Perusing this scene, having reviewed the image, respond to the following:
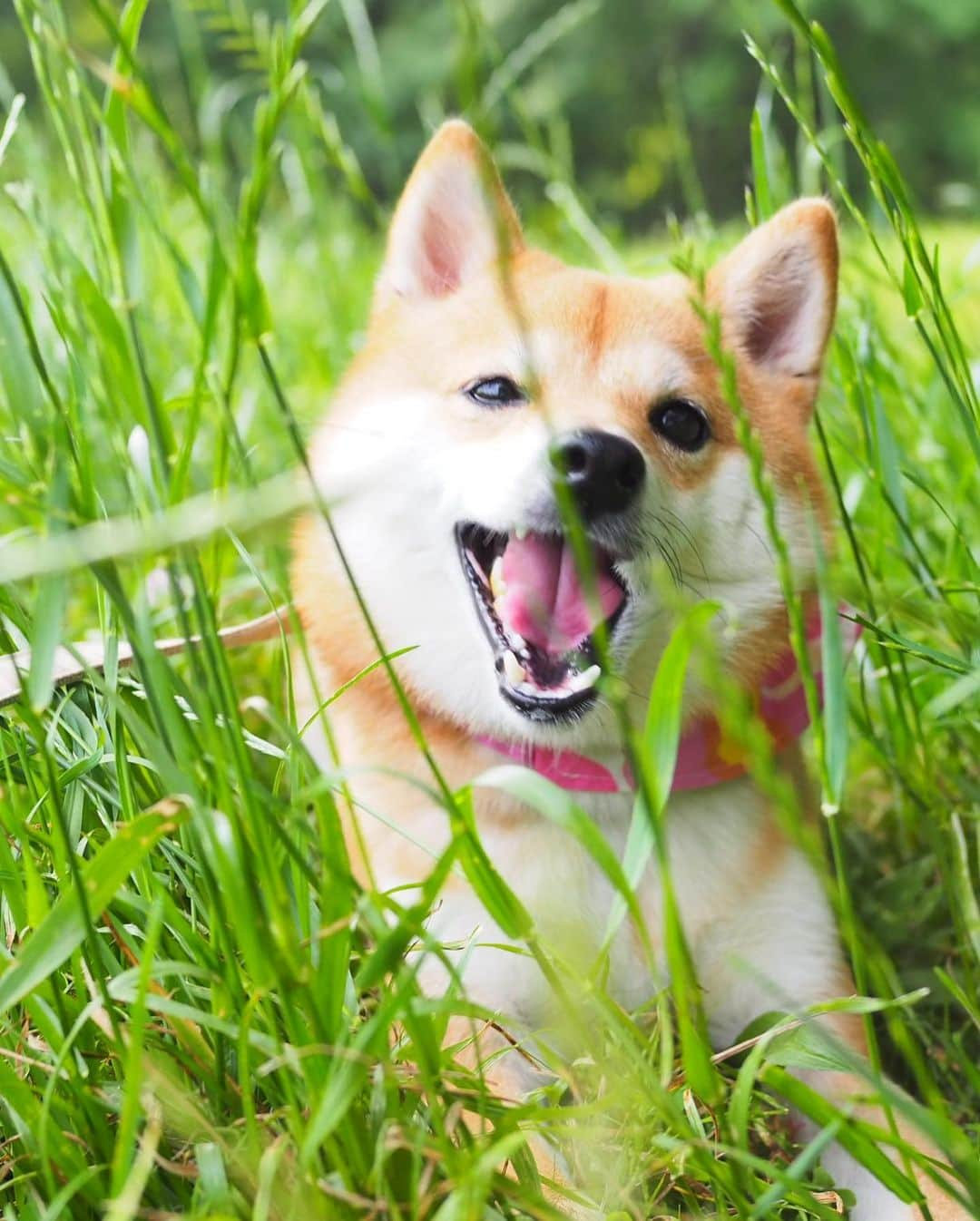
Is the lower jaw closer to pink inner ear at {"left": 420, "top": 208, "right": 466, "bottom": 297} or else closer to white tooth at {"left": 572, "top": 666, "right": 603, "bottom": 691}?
white tooth at {"left": 572, "top": 666, "right": 603, "bottom": 691}

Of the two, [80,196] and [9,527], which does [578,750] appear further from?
[9,527]

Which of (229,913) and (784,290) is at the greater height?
(784,290)

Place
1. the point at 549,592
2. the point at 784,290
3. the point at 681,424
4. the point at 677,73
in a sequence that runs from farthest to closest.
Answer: the point at 677,73 → the point at 784,290 → the point at 681,424 → the point at 549,592

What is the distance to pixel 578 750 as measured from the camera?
4.30 feet

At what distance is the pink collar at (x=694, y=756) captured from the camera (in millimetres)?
1283

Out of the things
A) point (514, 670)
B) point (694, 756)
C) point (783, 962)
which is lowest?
point (783, 962)

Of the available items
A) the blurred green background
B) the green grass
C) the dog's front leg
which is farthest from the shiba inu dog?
the blurred green background

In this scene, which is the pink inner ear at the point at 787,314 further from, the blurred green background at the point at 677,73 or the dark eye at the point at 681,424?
the blurred green background at the point at 677,73

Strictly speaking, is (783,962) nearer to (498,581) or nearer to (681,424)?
(498,581)

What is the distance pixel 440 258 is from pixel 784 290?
0.44 meters

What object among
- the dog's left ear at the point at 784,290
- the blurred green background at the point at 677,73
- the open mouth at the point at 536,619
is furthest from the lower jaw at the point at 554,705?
the blurred green background at the point at 677,73

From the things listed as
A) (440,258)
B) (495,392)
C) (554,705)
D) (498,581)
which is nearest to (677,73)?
(440,258)

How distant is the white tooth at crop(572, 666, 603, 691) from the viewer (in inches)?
45.0

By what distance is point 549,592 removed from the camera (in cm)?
130
